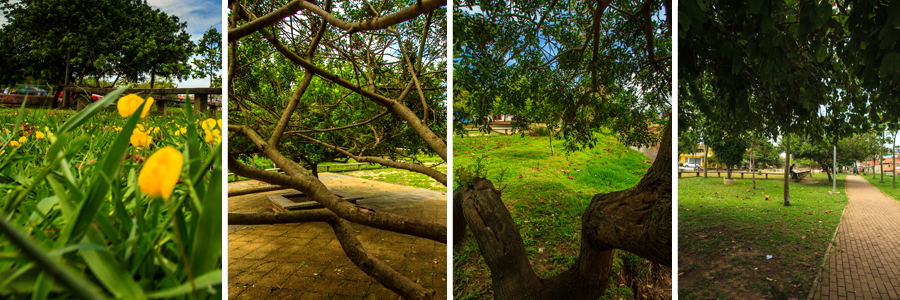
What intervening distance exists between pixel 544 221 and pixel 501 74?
59 cm

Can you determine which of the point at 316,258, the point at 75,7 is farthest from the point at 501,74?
the point at 316,258

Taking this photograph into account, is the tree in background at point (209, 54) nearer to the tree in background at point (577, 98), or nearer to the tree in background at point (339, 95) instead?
the tree in background at point (339, 95)

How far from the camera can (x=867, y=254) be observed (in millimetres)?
1317

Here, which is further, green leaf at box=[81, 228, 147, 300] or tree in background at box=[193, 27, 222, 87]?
tree in background at box=[193, 27, 222, 87]

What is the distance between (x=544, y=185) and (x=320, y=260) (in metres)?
1.56

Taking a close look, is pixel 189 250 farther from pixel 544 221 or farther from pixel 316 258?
pixel 316 258

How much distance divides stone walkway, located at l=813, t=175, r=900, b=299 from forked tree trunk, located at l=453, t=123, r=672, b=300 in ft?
2.54

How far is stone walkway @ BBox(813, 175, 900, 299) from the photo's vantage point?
1263mm

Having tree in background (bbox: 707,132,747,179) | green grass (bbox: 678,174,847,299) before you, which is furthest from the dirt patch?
tree in background (bbox: 707,132,747,179)

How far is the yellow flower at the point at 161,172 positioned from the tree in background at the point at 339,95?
774 millimetres

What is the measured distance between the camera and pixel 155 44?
64 centimetres

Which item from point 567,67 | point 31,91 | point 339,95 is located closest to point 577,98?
point 567,67

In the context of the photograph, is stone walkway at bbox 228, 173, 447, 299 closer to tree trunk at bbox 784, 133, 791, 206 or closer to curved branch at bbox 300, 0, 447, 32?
curved branch at bbox 300, 0, 447, 32

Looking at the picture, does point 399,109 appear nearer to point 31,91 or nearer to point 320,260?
point 31,91
